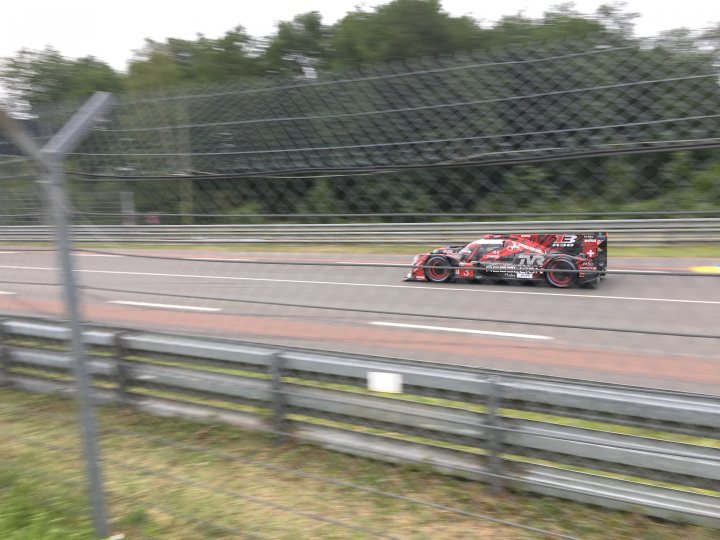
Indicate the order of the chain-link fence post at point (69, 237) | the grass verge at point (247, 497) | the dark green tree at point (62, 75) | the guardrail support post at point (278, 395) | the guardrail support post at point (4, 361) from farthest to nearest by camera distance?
the dark green tree at point (62, 75), the guardrail support post at point (4, 361), the guardrail support post at point (278, 395), the grass verge at point (247, 497), the chain-link fence post at point (69, 237)

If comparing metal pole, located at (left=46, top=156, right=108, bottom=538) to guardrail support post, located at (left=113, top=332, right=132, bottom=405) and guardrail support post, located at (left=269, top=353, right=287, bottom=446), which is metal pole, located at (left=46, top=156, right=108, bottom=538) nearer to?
guardrail support post, located at (left=269, top=353, right=287, bottom=446)

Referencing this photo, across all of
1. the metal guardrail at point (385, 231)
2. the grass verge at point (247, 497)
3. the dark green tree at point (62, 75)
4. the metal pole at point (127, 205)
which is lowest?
the grass verge at point (247, 497)

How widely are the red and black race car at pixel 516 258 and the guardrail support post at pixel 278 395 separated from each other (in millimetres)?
1071

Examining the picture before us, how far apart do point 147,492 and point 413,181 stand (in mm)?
2494

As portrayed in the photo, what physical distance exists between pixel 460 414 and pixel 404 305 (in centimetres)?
101

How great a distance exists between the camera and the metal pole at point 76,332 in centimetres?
223

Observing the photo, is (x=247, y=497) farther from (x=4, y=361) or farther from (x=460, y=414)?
(x=4, y=361)

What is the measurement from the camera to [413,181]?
3.35 m

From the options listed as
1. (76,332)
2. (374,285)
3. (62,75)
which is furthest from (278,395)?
(62,75)

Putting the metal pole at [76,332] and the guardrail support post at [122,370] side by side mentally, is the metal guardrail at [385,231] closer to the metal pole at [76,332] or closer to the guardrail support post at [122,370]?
the guardrail support post at [122,370]

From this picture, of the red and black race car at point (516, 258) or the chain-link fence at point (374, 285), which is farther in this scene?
the red and black race car at point (516, 258)

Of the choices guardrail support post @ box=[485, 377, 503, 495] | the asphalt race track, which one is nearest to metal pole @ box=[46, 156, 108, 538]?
the asphalt race track

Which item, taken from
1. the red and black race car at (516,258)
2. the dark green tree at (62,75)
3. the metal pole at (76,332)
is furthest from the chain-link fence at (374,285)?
the dark green tree at (62,75)

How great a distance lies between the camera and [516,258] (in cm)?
386
